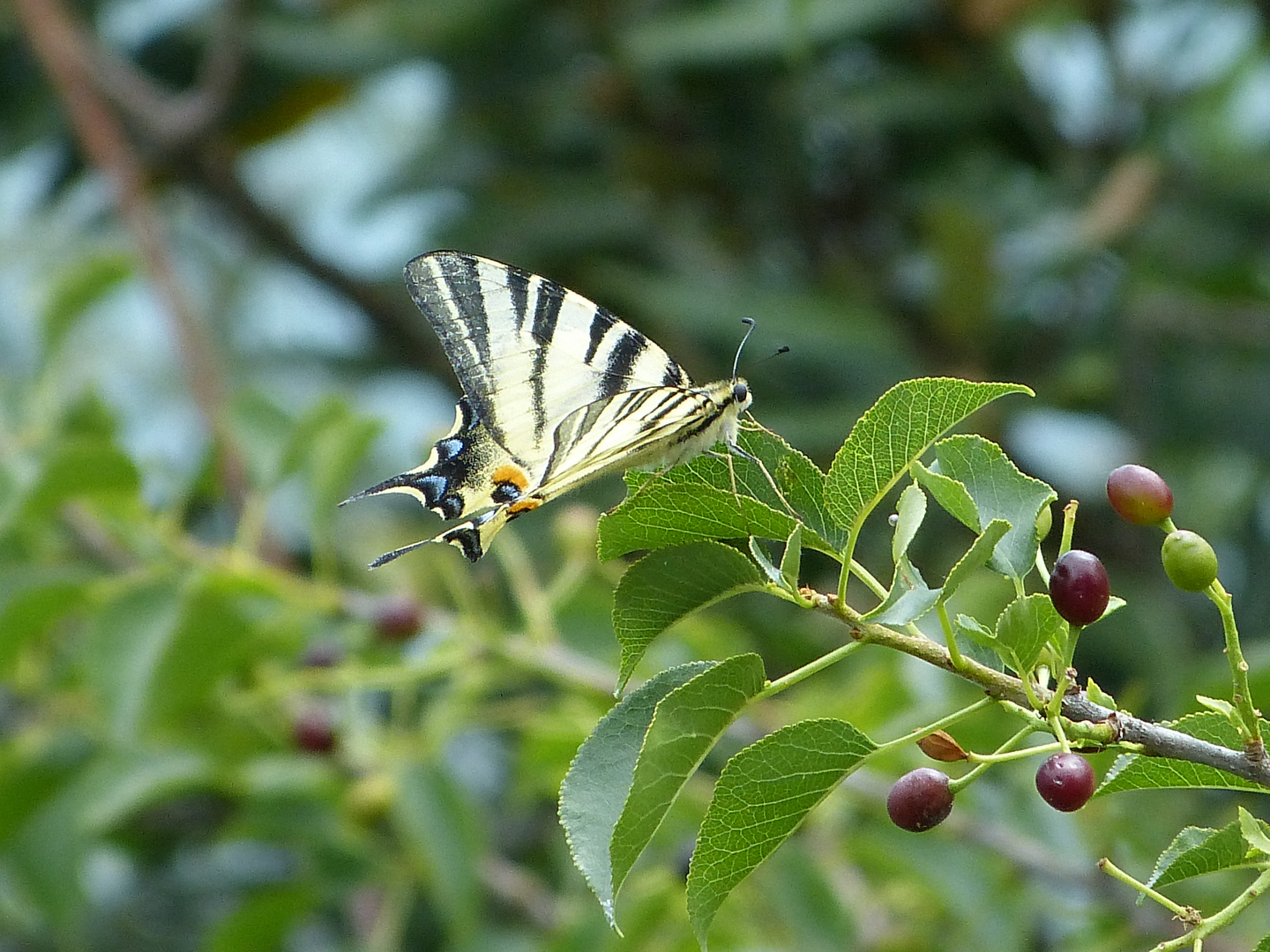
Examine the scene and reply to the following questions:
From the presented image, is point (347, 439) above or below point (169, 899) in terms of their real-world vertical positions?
above

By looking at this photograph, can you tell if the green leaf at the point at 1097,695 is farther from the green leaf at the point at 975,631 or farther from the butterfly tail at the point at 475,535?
the butterfly tail at the point at 475,535

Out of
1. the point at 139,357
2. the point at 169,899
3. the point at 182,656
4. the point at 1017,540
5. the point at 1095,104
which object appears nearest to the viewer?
the point at 1017,540

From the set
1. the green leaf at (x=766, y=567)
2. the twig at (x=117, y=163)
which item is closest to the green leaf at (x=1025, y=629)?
the green leaf at (x=766, y=567)

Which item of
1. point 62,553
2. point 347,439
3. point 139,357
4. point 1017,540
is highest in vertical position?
point 1017,540

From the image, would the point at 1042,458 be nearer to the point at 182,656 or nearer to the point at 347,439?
the point at 347,439

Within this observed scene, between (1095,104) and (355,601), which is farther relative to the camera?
(1095,104)

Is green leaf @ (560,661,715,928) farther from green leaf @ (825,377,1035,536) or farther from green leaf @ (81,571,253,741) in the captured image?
green leaf @ (81,571,253,741)

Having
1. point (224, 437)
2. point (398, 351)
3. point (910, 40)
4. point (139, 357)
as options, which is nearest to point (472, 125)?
point (398, 351)
